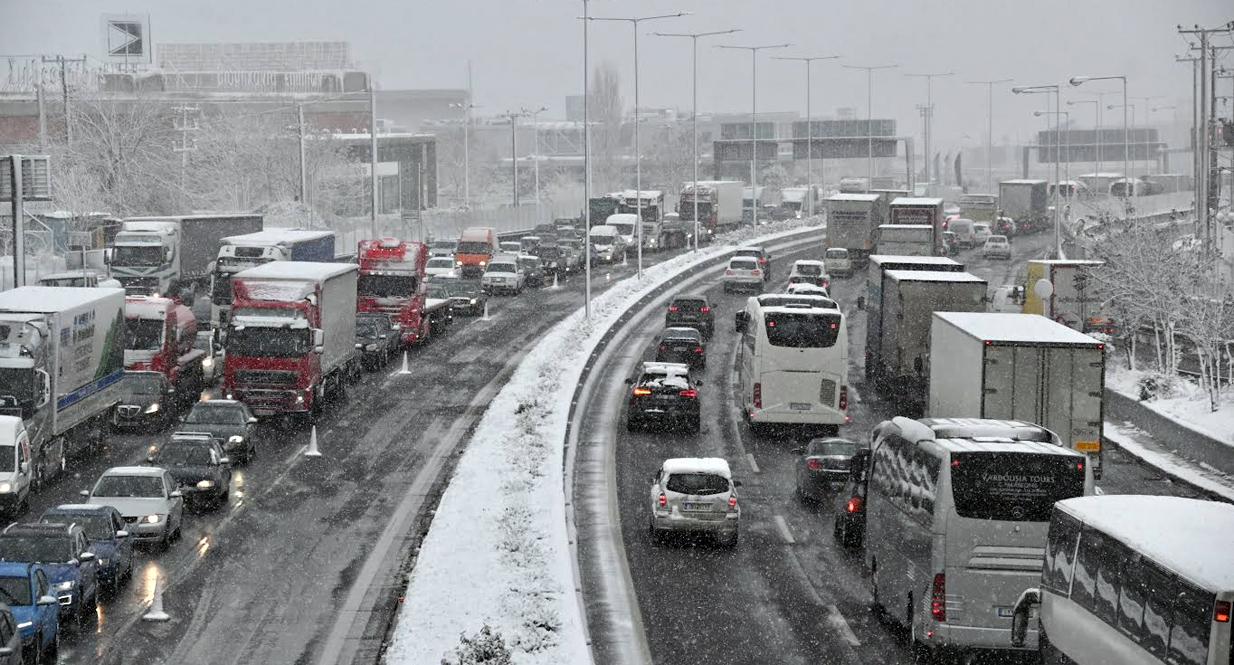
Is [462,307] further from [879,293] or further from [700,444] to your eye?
[700,444]

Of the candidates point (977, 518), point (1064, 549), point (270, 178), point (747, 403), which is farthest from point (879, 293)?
point (270, 178)

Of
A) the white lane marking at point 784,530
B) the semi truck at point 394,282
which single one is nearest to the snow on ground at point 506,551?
the white lane marking at point 784,530

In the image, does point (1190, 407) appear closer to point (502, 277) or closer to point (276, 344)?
point (276, 344)

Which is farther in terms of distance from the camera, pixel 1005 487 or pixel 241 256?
pixel 241 256

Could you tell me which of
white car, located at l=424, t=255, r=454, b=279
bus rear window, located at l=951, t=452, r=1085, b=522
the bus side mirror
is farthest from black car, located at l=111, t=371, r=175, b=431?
white car, located at l=424, t=255, r=454, b=279

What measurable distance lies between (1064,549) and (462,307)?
49.2m

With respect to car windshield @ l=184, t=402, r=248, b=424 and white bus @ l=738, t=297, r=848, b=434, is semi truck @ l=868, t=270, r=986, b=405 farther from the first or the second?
car windshield @ l=184, t=402, r=248, b=424

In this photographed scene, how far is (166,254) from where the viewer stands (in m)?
63.3

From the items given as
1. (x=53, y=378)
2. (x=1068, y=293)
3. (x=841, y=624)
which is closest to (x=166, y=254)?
(x=53, y=378)

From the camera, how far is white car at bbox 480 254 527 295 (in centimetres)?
7081

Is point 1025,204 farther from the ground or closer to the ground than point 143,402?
farther from the ground

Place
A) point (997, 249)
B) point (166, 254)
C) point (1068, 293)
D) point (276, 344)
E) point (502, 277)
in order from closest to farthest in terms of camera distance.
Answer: point (276, 344) → point (1068, 293) → point (166, 254) → point (502, 277) → point (997, 249)

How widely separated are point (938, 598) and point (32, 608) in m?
11.0

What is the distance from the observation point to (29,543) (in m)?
22.3
